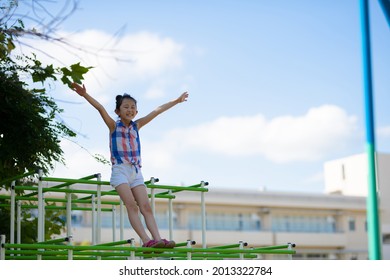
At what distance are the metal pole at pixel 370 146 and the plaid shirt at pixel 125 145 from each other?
6.19 feet

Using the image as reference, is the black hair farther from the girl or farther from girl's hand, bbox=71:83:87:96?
girl's hand, bbox=71:83:87:96

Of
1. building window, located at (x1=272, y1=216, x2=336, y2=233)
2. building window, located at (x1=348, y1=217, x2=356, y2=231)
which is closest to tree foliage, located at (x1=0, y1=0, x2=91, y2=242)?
building window, located at (x1=272, y1=216, x2=336, y2=233)

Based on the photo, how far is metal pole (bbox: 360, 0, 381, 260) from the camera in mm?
5129

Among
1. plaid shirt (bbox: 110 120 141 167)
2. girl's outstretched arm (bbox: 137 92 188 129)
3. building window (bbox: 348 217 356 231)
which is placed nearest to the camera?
plaid shirt (bbox: 110 120 141 167)

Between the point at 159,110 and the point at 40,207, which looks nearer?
the point at 40,207

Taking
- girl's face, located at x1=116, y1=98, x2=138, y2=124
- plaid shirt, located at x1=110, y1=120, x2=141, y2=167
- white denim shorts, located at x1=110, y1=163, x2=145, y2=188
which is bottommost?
white denim shorts, located at x1=110, y1=163, x2=145, y2=188

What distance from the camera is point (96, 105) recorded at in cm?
624

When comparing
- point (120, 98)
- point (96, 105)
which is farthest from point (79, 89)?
point (120, 98)

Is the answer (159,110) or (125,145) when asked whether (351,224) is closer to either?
(159,110)

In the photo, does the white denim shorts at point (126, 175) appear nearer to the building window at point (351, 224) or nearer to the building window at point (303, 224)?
the building window at point (303, 224)

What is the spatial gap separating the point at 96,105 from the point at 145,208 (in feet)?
2.92

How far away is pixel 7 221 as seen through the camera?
9.18 metres
